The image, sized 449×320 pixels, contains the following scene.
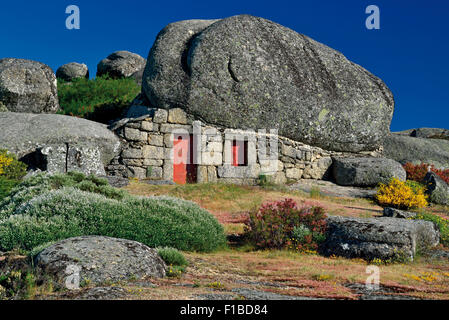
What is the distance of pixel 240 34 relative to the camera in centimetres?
1953

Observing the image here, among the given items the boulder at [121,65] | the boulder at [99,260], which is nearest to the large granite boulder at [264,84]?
the boulder at [99,260]

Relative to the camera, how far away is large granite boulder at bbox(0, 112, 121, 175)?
16.0 metres

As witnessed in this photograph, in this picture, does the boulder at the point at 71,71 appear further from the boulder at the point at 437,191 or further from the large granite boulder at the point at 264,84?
the boulder at the point at 437,191

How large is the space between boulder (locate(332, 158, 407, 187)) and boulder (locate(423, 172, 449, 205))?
3.82 ft

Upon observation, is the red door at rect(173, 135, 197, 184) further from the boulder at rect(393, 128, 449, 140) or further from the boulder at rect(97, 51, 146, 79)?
the boulder at rect(393, 128, 449, 140)

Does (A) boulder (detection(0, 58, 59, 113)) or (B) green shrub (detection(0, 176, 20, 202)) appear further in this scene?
(A) boulder (detection(0, 58, 59, 113))

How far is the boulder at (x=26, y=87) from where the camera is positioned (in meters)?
22.8

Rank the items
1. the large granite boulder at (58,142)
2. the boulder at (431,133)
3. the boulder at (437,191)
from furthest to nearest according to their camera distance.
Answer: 1. the boulder at (431,133)
2. the boulder at (437,191)
3. the large granite boulder at (58,142)

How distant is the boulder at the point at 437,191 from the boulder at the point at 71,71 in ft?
90.5

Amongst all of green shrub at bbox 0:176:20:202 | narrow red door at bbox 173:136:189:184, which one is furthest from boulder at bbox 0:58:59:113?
green shrub at bbox 0:176:20:202

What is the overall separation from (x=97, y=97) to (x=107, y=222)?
2109 centimetres

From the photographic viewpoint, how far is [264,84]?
19.1 metres

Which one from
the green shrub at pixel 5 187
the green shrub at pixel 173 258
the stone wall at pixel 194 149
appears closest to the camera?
the green shrub at pixel 173 258
